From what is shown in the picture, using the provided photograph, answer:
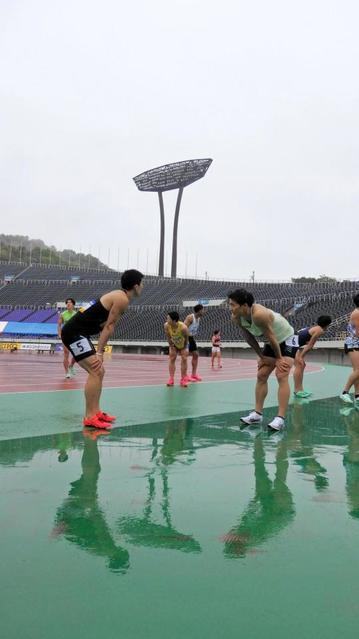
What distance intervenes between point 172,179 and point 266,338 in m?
70.4

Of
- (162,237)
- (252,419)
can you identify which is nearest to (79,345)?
(252,419)

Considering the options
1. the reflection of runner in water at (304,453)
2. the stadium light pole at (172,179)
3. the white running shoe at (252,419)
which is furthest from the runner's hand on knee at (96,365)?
the stadium light pole at (172,179)

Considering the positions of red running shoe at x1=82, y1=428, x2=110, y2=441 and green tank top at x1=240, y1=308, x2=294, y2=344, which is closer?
red running shoe at x1=82, y1=428, x2=110, y2=441

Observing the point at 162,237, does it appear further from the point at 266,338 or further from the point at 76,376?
the point at 266,338

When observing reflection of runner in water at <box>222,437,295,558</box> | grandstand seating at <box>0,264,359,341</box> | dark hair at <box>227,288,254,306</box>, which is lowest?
reflection of runner in water at <box>222,437,295,558</box>

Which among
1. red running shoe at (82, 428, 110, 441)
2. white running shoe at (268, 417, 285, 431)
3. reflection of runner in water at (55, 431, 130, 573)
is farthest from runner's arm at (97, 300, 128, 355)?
reflection of runner in water at (55, 431, 130, 573)

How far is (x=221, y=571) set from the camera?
2.25 meters

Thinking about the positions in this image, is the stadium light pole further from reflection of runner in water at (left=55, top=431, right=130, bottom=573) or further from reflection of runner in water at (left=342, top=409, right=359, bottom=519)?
reflection of runner in water at (left=55, top=431, right=130, bottom=573)

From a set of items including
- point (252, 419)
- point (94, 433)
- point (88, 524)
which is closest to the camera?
point (88, 524)

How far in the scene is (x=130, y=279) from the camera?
19.1ft

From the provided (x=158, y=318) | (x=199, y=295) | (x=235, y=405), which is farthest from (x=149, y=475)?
(x=199, y=295)

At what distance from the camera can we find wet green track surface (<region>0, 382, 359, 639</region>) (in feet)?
6.20

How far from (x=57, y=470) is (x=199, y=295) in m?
61.3

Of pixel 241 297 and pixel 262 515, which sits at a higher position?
pixel 241 297
